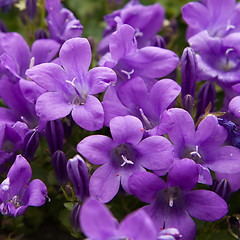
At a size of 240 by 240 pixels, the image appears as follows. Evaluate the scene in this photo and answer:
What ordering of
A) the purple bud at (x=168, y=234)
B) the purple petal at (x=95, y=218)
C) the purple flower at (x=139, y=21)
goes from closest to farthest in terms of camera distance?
the purple petal at (x=95, y=218) → the purple bud at (x=168, y=234) → the purple flower at (x=139, y=21)

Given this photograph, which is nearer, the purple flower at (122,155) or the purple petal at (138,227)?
the purple petal at (138,227)

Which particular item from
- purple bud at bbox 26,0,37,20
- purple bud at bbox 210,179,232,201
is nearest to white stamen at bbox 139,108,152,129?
purple bud at bbox 210,179,232,201

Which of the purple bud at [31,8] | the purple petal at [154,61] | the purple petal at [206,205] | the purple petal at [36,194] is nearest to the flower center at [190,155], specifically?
the purple petal at [206,205]

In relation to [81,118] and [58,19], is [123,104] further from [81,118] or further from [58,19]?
[58,19]

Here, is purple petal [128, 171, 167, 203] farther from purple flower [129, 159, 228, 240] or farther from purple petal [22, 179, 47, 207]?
purple petal [22, 179, 47, 207]

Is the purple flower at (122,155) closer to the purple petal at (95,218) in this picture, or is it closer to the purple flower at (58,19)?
the purple petal at (95,218)

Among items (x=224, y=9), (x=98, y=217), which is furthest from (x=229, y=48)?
(x=98, y=217)

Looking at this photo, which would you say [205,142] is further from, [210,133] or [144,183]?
[144,183]
